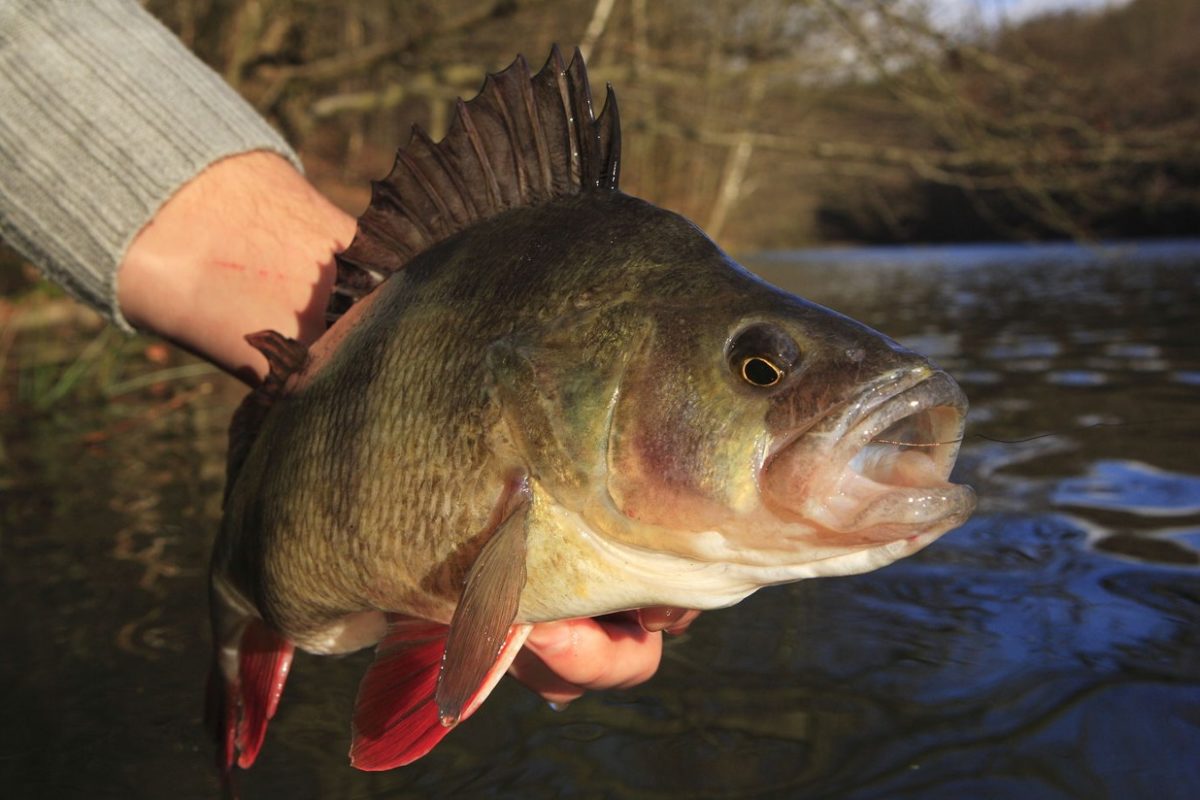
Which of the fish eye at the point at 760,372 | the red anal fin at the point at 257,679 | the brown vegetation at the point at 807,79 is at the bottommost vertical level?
the red anal fin at the point at 257,679

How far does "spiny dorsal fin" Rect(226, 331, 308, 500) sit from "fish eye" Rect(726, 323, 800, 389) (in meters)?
0.97

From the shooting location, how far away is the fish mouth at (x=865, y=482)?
4.45ft

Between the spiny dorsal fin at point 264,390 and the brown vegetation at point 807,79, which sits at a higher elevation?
the brown vegetation at point 807,79

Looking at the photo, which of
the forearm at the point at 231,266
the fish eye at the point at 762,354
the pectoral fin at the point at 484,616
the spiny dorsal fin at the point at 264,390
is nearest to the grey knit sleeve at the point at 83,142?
the forearm at the point at 231,266

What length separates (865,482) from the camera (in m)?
1.40

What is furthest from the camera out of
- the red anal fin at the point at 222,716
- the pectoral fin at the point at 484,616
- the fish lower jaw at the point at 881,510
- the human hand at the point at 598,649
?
the red anal fin at the point at 222,716

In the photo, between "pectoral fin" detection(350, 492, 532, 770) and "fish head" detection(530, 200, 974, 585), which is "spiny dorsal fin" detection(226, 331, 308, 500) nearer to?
"pectoral fin" detection(350, 492, 532, 770)

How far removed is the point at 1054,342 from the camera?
783 centimetres

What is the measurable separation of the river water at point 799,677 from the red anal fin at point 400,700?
1.50 feet

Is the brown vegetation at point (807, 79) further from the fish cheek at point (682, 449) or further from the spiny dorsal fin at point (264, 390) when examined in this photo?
the fish cheek at point (682, 449)

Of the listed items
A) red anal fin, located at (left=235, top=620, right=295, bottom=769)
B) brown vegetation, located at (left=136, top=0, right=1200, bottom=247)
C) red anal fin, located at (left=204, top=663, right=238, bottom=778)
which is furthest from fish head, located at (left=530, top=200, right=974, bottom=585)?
brown vegetation, located at (left=136, top=0, right=1200, bottom=247)

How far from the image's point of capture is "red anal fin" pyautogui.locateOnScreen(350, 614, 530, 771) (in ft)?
5.60

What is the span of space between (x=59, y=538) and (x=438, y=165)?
9.29 feet

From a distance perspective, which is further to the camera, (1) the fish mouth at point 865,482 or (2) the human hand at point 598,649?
(2) the human hand at point 598,649
